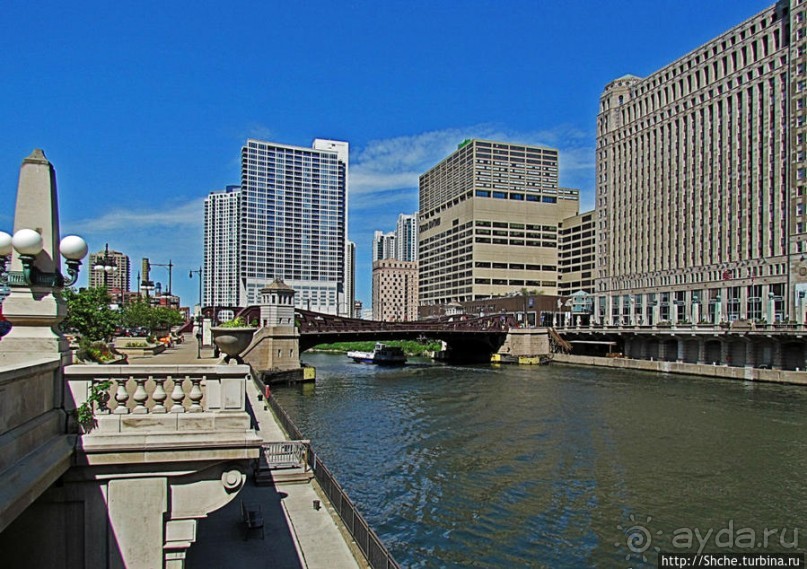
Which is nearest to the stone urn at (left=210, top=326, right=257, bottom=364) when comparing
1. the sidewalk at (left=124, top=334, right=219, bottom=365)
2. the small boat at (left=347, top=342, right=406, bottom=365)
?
the sidewalk at (left=124, top=334, right=219, bottom=365)

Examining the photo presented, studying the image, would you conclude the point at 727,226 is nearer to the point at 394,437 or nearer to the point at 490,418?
the point at 490,418

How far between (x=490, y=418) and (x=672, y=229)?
273 ft

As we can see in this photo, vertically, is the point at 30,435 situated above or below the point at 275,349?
above

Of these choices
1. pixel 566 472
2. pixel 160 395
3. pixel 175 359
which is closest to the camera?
pixel 160 395

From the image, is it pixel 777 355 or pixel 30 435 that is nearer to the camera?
pixel 30 435

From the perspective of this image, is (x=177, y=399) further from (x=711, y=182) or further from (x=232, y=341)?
(x=711, y=182)

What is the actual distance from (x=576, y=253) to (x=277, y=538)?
573ft

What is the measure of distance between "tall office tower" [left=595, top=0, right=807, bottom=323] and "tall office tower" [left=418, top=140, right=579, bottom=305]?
4720 centimetres

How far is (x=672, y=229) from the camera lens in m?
113

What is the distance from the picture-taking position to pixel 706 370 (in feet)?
253

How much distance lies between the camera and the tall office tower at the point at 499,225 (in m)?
179

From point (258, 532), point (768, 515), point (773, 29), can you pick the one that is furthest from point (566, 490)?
point (773, 29)

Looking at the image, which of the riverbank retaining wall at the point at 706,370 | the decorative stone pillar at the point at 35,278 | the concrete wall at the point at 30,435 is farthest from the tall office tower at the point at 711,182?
the concrete wall at the point at 30,435

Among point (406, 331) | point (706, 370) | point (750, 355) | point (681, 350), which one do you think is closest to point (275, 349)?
point (406, 331)
